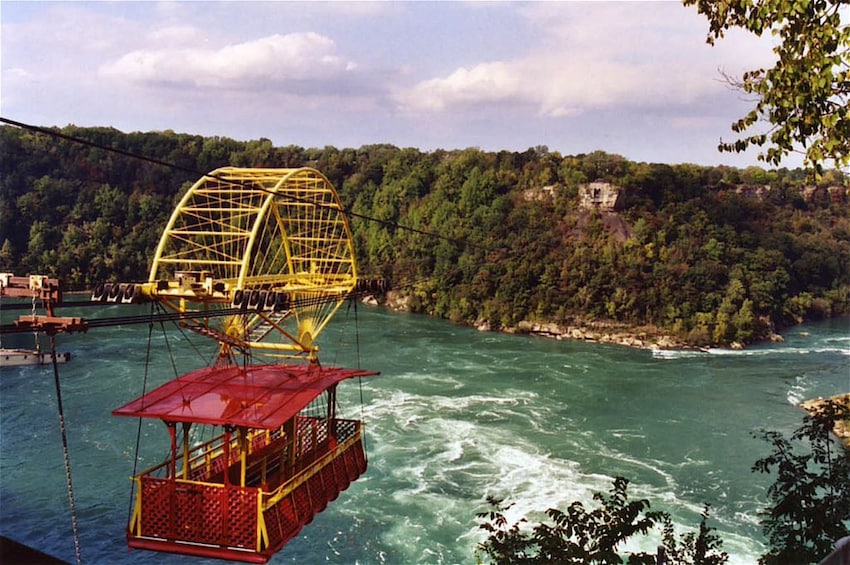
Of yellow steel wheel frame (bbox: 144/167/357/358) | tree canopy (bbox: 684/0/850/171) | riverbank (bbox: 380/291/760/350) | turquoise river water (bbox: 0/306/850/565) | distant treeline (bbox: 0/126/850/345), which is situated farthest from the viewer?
distant treeline (bbox: 0/126/850/345)

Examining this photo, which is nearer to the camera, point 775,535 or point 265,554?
point 775,535

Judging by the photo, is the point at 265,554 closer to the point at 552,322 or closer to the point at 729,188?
the point at 552,322

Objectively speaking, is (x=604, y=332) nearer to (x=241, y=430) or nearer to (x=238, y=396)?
(x=238, y=396)

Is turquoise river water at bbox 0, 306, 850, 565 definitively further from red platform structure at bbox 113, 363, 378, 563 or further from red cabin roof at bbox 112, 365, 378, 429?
red cabin roof at bbox 112, 365, 378, 429

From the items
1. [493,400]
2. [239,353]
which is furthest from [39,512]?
[493,400]

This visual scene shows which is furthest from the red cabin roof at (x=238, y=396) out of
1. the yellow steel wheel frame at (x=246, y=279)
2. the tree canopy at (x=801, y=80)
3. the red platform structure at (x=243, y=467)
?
the tree canopy at (x=801, y=80)

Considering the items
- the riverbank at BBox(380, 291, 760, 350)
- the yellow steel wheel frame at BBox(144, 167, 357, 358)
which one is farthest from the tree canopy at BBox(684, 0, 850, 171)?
the riverbank at BBox(380, 291, 760, 350)

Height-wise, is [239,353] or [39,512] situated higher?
[239,353]
